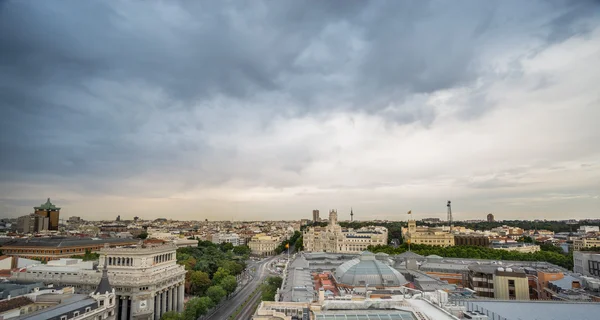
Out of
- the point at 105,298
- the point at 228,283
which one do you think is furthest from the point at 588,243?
the point at 105,298

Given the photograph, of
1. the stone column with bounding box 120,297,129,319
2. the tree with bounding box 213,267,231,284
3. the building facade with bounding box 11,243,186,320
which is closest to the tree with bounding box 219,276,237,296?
the tree with bounding box 213,267,231,284

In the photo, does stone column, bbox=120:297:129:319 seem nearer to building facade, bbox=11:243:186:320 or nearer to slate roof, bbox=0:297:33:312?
building facade, bbox=11:243:186:320

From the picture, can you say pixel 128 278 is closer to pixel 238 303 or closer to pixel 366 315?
pixel 238 303

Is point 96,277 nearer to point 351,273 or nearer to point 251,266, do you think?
point 351,273

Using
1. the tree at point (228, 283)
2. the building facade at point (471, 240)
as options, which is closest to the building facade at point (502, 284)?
the tree at point (228, 283)

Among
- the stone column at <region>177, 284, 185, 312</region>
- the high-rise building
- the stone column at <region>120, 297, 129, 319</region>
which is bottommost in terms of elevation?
the stone column at <region>177, 284, 185, 312</region>

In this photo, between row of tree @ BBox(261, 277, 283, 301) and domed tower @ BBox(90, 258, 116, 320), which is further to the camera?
row of tree @ BBox(261, 277, 283, 301)

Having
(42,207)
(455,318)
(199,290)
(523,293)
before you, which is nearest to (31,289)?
(199,290)
